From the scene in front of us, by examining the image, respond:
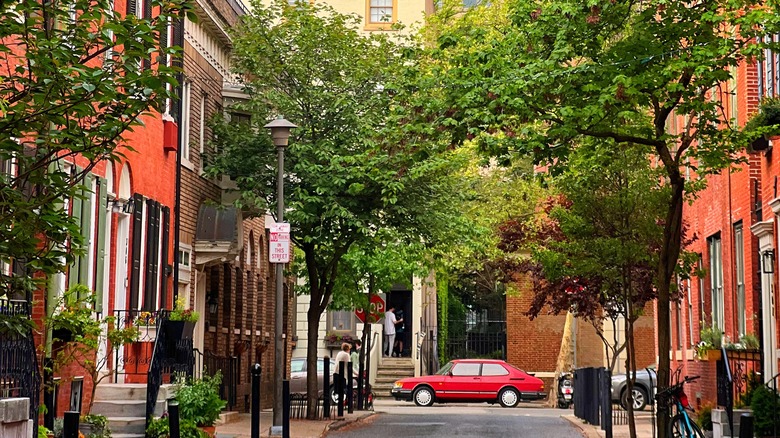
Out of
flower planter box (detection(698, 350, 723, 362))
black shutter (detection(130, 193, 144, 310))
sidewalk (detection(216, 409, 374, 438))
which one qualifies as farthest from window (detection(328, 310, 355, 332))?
black shutter (detection(130, 193, 144, 310))

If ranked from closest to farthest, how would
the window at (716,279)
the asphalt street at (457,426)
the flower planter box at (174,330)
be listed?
1. the flower planter box at (174,330)
2. the asphalt street at (457,426)
3. the window at (716,279)

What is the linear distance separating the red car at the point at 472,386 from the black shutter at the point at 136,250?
17599 millimetres

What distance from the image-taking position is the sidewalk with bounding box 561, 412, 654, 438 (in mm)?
22891

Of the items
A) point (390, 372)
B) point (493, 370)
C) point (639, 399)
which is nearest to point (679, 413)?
point (639, 399)

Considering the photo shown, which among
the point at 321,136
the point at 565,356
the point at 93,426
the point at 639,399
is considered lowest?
the point at 639,399

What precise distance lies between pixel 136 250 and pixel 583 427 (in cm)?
1026

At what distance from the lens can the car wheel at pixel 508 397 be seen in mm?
37094

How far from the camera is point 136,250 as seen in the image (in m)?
20.4

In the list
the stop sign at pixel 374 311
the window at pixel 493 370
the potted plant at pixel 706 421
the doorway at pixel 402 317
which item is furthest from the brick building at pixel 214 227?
the doorway at pixel 402 317

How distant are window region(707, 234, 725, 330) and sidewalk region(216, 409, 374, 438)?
7.71m

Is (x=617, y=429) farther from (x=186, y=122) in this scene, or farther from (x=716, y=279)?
(x=186, y=122)

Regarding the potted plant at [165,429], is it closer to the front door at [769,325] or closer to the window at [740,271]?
the front door at [769,325]

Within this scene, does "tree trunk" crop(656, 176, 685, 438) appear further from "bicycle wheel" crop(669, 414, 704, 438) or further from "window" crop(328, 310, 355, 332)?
"window" crop(328, 310, 355, 332)

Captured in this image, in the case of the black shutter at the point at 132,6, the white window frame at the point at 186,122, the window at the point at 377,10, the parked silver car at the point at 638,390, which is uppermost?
the window at the point at 377,10
